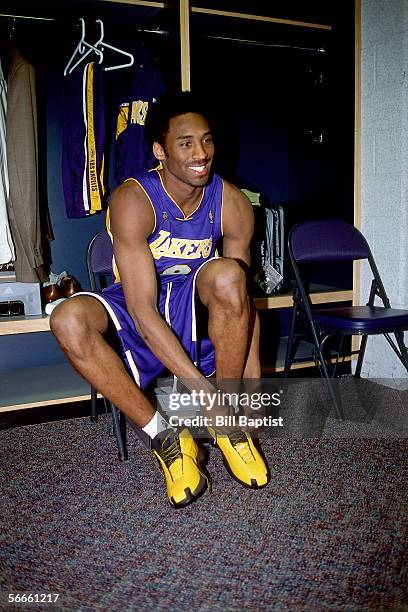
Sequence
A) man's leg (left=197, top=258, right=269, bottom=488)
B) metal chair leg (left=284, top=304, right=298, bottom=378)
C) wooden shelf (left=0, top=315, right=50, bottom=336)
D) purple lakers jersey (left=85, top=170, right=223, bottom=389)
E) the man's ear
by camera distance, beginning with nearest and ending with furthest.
→ man's leg (left=197, top=258, right=269, bottom=488) → purple lakers jersey (left=85, top=170, right=223, bottom=389) → the man's ear → wooden shelf (left=0, top=315, right=50, bottom=336) → metal chair leg (left=284, top=304, right=298, bottom=378)

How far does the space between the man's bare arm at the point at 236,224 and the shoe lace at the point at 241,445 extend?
614 mm

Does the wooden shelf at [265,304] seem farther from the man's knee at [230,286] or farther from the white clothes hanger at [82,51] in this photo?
the white clothes hanger at [82,51]

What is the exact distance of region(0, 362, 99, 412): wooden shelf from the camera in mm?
2242

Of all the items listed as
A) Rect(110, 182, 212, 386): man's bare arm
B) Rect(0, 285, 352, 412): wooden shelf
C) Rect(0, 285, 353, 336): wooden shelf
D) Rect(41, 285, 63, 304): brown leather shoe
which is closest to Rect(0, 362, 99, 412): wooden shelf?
Rect(0, 285, 352, 412): wooden shelf

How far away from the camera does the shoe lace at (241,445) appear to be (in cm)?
159

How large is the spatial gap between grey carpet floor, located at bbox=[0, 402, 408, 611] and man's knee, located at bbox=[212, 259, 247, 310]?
21.7 inches

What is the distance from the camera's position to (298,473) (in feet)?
5.52

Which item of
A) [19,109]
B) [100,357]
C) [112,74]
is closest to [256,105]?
[112,74]

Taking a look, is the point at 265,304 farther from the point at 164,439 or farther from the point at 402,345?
the point at 164,439

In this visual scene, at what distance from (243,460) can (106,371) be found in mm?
488

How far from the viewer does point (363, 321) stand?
2047 mm

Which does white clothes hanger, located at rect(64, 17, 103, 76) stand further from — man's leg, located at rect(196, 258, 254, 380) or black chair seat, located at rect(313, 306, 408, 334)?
black chair seat, located at rect(313, 306, 408, 334)

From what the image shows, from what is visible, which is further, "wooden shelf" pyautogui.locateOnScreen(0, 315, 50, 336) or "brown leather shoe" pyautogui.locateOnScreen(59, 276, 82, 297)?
"brown leather shoe" pyautogui.locateOnScreen(59, 276, 82, 297)

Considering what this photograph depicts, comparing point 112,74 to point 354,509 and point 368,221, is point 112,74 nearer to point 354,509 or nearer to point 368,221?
point 368,221
